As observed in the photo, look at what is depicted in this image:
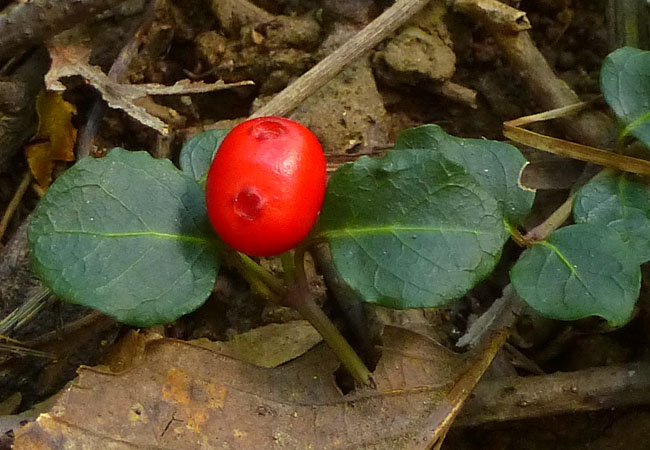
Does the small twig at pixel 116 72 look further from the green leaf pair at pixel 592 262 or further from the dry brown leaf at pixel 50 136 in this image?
the green leaf pair at pixel 592 262

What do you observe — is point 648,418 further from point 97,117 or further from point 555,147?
point 97,117

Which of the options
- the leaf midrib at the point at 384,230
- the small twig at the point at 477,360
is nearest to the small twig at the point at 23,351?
the leaf midrib at the point at 384,230

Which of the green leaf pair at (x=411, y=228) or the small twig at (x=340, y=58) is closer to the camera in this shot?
the green leaf pair at (x=411, y=228)

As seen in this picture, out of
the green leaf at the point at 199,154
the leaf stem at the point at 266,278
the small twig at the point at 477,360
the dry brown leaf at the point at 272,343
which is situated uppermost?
the green leaf at the point at 199,154

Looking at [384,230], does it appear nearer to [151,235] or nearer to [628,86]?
[151,235]

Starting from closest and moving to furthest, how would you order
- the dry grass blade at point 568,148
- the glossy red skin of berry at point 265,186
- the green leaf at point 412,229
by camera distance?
the glossy red skin of berry at point 265,186 → the green leaf at point 412,229 → the dry grass blade at point 568,148

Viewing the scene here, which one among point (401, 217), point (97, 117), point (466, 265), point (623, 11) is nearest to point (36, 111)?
point (97, 117)
